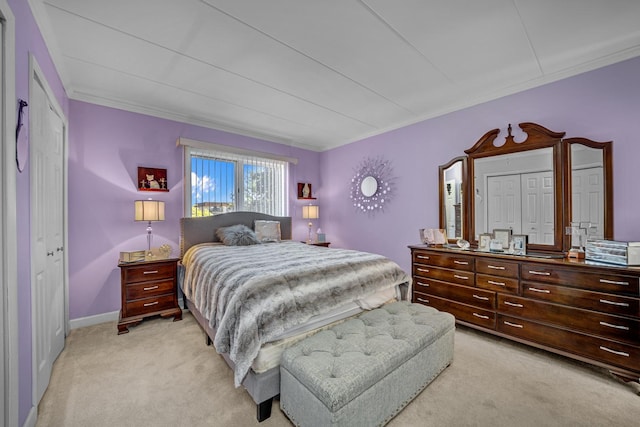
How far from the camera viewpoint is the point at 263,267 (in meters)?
2.21

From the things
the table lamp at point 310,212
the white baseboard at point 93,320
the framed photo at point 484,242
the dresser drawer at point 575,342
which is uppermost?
the table lamp at point 310,212

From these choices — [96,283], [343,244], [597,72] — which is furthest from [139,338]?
[597,72]

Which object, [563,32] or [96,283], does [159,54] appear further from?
→ [563,32]

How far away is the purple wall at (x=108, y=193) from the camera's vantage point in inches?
118

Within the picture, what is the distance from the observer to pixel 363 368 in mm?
1432

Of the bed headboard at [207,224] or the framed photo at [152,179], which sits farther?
the bed headboard at [207,224]

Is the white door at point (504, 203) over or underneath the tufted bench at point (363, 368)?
over

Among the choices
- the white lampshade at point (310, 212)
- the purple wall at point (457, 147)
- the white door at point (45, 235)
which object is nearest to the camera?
the white door at point (45, 235)

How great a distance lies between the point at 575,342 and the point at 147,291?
163 inches

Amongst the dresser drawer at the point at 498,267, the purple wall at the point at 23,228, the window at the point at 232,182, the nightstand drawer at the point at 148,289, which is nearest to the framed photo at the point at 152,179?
the window at the point at 232,182

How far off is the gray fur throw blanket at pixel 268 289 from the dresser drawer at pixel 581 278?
1111 millimetres

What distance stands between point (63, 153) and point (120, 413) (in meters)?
2.62

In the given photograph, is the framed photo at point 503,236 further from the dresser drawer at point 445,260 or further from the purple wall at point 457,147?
the purple wall at point 457,147

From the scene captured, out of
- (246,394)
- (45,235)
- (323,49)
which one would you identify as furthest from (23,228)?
(323,49)
